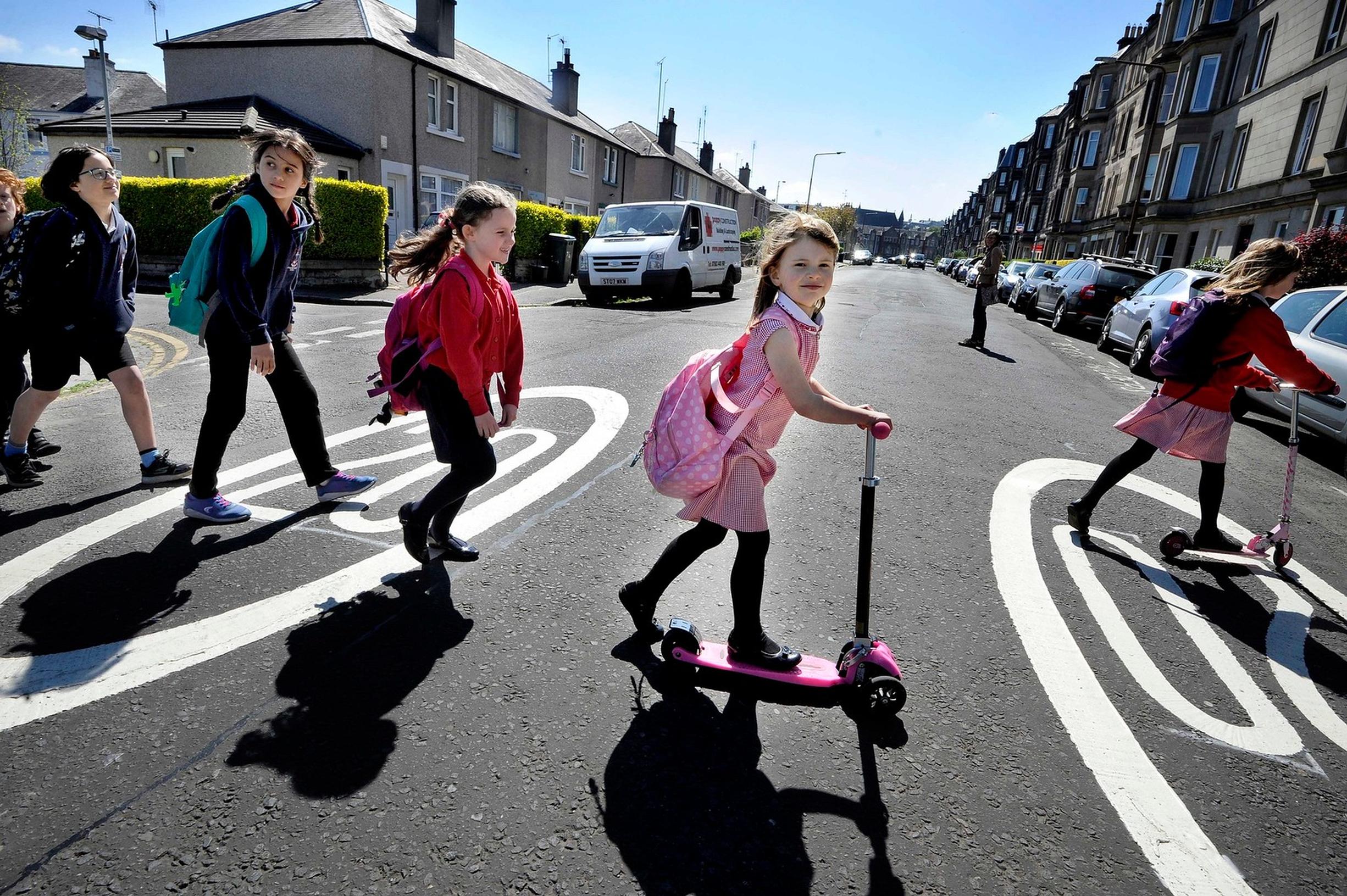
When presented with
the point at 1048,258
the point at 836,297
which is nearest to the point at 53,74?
the point at 836,297

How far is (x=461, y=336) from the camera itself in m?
3.08

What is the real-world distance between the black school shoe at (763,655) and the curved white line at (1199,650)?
4.79 ft

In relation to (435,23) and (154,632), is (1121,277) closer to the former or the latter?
(154,632)

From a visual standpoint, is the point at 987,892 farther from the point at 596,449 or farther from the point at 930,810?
the point at 596,449

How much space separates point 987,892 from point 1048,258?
70.0 meters

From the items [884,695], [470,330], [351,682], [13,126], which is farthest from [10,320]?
[13,126]

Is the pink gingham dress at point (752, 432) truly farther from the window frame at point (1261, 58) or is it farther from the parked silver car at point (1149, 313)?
the window frame at point (1261, 58)

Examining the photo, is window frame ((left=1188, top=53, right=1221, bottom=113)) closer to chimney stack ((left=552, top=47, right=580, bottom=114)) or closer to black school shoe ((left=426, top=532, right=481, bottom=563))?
chimney stack ((left=552, top=47, right=580, bottom=114))

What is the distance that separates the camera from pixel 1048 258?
62406 mm

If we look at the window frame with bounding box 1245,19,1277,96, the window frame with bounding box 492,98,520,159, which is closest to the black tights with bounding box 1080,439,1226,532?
the window frame with bounding box 492,98,520,159

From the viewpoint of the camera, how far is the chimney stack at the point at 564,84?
35.3 metres

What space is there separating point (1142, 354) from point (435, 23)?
2536 centimetres

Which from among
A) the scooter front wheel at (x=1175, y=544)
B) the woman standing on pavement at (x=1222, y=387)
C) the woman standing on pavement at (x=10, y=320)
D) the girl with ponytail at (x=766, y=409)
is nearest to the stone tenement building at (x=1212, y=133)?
the woman standing on pavement at (x=1222, y=387)

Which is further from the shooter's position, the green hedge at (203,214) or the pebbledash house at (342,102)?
the pebbledash house at (342,102)
